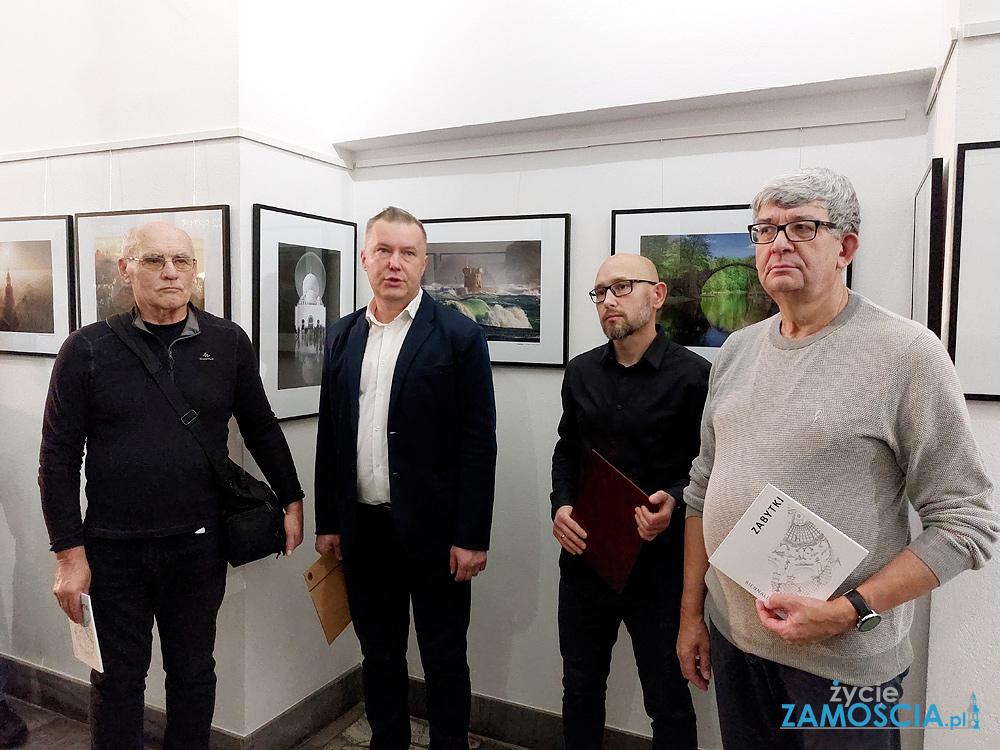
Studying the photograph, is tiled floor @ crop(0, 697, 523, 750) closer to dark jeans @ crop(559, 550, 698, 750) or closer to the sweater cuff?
dark jeans @ crop(559, 550, 698, 750)

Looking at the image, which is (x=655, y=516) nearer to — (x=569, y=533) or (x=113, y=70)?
(x=569, y=533)

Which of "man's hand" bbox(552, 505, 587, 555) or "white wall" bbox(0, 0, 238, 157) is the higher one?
"white wall" bbox(0, 0, 238, 157)

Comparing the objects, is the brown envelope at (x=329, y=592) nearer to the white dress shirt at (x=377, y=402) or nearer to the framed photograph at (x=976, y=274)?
the white dress shirt at (x=377, y=402)

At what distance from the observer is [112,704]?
2.13 meters

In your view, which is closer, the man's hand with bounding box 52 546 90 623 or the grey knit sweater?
the grey knit sweater

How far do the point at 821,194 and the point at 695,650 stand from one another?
3.62 ft

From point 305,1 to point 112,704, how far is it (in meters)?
2.57

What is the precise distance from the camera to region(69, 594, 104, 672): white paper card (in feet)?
6.48

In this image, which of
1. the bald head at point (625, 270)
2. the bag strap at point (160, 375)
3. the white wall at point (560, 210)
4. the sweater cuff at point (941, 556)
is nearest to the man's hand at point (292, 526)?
the bag strap at point (160, 375)

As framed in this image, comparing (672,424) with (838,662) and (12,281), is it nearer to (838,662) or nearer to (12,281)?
(838,662)

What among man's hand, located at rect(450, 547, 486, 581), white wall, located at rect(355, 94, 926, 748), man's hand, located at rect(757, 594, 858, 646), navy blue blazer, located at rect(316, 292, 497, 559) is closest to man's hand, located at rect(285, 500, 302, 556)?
navy blue blazer, located at rect(316, 292, 497, 559)

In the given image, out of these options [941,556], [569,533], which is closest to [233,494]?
[569,533]

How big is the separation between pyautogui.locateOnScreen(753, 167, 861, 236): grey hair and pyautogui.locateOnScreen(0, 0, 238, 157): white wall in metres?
1.90

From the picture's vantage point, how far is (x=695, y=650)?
1.73 meters
